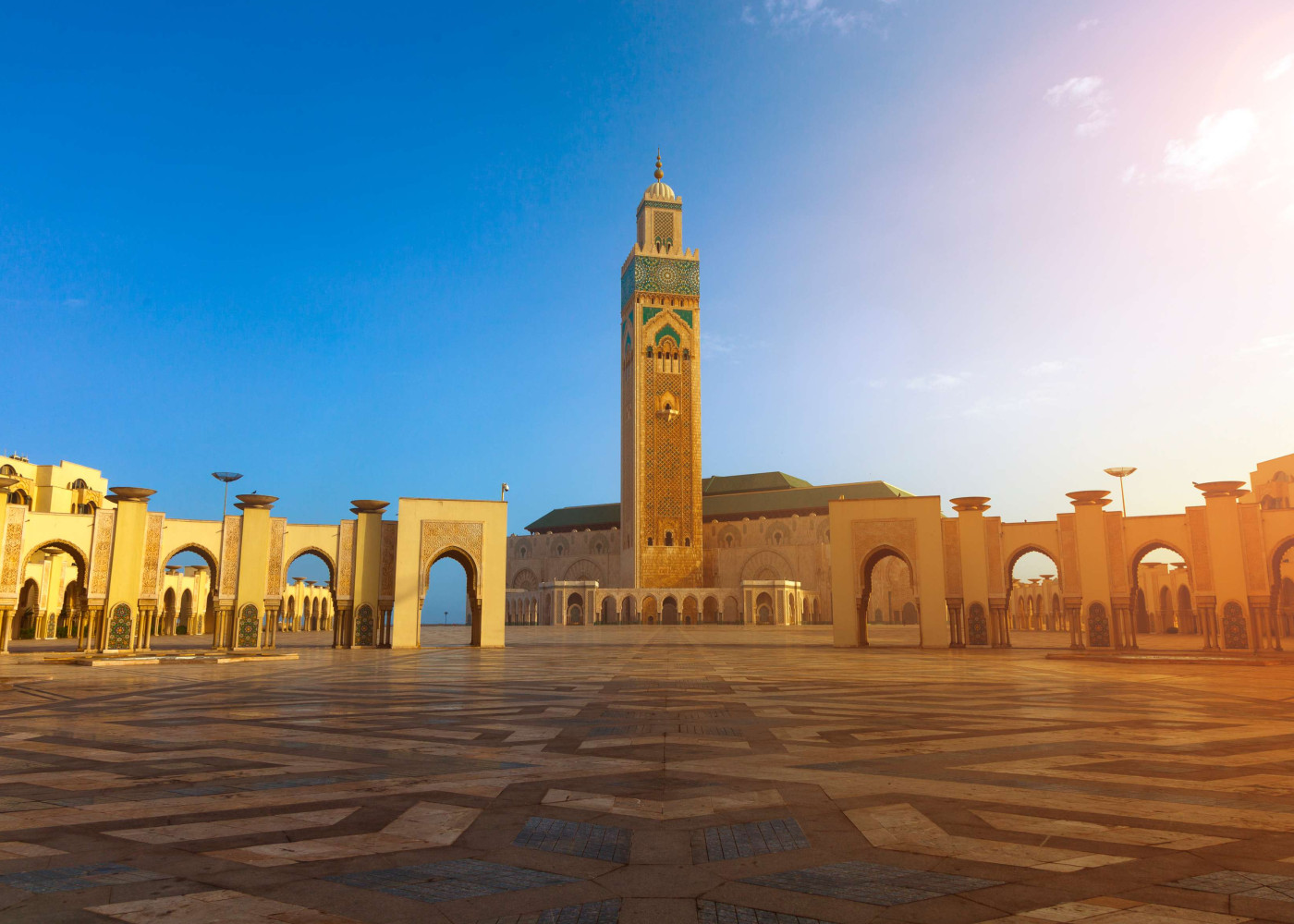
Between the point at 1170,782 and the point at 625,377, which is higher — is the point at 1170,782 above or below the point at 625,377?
below

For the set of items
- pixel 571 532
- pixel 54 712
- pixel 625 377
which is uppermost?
pixel 625 377

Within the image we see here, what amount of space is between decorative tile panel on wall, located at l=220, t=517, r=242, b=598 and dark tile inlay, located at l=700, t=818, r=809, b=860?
1892cm

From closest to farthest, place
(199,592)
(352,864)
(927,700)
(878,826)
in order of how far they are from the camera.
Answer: (352,864) → (878,826) → (927,700) → (199,592)

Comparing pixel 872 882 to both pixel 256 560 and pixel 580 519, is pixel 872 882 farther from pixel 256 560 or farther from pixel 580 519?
pixel 580 519

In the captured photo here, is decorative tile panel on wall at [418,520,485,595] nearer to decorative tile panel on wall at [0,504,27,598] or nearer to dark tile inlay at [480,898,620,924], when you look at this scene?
decorative tile panel on wall at [0,504,27,598]

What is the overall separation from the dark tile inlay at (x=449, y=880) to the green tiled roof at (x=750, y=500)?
51.1 metres

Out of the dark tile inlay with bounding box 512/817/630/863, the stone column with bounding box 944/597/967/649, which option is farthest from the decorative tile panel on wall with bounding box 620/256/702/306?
the dark tile inlay with bounding box 512/817/630/863

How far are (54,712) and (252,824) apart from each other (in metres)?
5.47

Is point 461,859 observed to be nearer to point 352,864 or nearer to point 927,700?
point 352,864

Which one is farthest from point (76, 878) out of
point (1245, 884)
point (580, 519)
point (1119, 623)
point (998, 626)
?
point (580, 519)

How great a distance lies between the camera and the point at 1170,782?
13.8ft

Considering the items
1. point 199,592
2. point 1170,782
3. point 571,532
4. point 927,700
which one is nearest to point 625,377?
point 571,532

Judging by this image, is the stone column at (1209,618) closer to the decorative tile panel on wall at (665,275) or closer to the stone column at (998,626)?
the stone column at (998,626)

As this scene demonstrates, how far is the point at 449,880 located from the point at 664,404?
50.4 m
